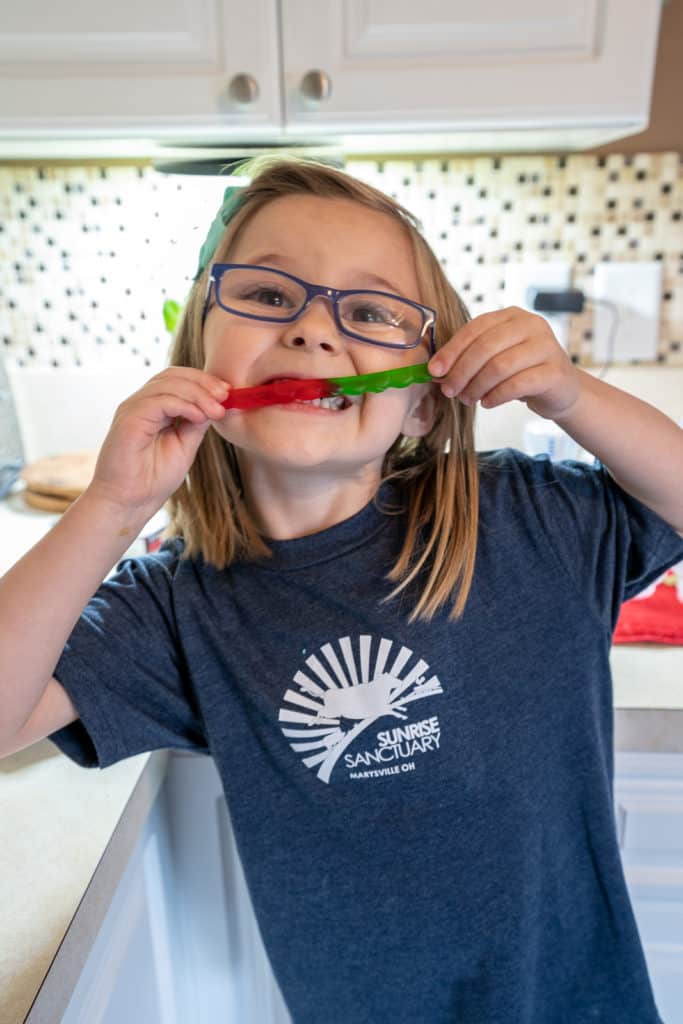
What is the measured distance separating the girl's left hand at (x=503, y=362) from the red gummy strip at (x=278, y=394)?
0.29 feet

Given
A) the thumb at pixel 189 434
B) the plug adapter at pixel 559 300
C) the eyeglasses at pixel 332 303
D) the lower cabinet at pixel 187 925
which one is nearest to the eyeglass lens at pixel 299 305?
the eyeglasses at pixel 332 303

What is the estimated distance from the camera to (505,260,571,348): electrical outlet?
1.26 m

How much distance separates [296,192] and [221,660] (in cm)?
43

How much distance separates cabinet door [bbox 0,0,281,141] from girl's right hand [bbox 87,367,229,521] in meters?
0.47

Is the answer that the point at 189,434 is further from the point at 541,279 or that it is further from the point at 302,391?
the point at 541,279

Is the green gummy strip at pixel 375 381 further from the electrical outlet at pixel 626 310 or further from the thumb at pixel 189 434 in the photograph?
the electrical outlet at pixel 626 310

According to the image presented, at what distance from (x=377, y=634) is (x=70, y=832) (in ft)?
1.00

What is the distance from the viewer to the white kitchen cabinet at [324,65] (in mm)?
879

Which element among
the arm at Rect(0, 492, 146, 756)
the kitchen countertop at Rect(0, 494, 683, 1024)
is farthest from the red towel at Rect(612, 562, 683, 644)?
the arm at Rect(0, 492, 146, 756)

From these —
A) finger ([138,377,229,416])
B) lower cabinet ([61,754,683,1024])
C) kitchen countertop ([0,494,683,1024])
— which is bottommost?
lower cabinet ([61,754,683,1024])

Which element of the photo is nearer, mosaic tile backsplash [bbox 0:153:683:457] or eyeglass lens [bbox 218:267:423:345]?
eyeglass lens [bbox 218:267:423:345]

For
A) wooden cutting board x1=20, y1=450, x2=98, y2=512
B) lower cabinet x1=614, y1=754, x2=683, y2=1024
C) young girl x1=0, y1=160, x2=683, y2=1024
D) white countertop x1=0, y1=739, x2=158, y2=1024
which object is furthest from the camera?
wooden cutting board x1=20, y1=450, x2=98, y2=512

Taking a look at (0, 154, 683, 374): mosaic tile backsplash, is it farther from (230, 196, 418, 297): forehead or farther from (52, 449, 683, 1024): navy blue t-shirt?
(52, 449, 683, 1024): navy blue t-shirt

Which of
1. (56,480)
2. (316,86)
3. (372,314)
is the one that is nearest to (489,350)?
(372,314)
